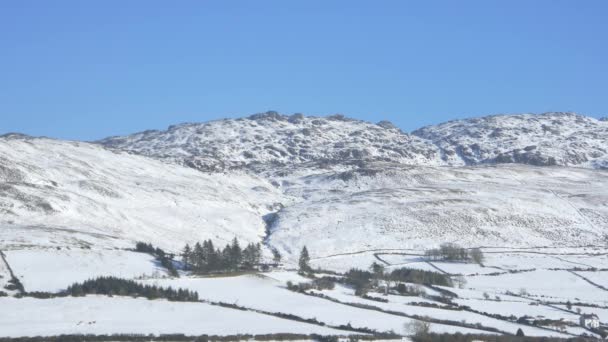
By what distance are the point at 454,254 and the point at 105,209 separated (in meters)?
66.5

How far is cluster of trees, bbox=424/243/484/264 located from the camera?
128125mm

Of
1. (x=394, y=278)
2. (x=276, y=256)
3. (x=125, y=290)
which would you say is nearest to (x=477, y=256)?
(x=394, y=278)

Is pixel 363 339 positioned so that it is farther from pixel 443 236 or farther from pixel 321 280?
pixel 443 236

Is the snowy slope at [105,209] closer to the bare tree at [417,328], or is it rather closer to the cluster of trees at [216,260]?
the cluster of trees at [216,260]

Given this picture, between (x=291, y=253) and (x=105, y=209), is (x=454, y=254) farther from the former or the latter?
(x=105, y=209)

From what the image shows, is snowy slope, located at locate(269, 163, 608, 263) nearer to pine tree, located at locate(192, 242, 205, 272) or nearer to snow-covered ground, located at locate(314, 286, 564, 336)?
pine tree, located at locate(192, 242, 205, 272)

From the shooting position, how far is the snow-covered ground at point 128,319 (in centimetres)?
6184

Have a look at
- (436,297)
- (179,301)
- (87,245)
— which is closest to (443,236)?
(436,297)

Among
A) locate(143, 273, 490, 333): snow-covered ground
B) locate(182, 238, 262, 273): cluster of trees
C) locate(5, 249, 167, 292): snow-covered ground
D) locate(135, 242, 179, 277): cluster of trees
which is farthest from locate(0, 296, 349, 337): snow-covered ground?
locate(182, 238, 262, 273): cluster of trees

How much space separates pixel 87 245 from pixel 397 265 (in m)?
47.5

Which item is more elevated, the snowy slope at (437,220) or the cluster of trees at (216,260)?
the snowy slope at (437,220)

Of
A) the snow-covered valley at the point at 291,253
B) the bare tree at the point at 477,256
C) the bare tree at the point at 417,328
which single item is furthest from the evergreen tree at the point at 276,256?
the bare tree at the point at 417,328

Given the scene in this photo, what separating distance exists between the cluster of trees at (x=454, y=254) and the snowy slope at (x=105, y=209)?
35164mm

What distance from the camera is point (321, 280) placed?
9606 centimetres
